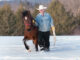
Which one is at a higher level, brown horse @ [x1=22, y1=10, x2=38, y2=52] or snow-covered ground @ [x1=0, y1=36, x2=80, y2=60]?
brown horse @ [x1=22, y1=10, x2=38, y2=52]

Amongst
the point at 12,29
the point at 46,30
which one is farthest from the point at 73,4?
the point at 46,30

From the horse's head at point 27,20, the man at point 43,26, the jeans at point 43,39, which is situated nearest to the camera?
the horse's head at point 27,20

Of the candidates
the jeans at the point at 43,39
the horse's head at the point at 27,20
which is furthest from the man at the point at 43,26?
the horse's head at the point at 27,20

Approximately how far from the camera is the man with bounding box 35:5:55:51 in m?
5.84

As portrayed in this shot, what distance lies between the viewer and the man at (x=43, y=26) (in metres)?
5.84

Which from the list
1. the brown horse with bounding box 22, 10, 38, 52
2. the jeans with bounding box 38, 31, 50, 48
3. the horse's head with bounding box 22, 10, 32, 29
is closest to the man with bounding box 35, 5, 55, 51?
the jeans with bounding box 38, 31, 50, 48

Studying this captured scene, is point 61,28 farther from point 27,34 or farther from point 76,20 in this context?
point 27,34

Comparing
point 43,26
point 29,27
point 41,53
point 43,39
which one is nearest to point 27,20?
point 29,27

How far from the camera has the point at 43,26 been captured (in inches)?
232

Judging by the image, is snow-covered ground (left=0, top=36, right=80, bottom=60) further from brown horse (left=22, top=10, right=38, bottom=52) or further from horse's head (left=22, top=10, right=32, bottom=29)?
horse's head (left=22, top=10, right=32, bottom=29)

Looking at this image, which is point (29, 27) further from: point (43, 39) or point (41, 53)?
point (43, 39)

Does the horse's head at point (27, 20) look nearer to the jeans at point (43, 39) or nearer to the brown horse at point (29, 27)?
the brown horse at point (29, 27)

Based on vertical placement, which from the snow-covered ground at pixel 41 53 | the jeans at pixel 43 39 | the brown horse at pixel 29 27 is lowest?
the snow-covered ground at pixel 41 53

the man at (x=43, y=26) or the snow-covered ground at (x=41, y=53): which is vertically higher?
the man at (x=43, y=26)
